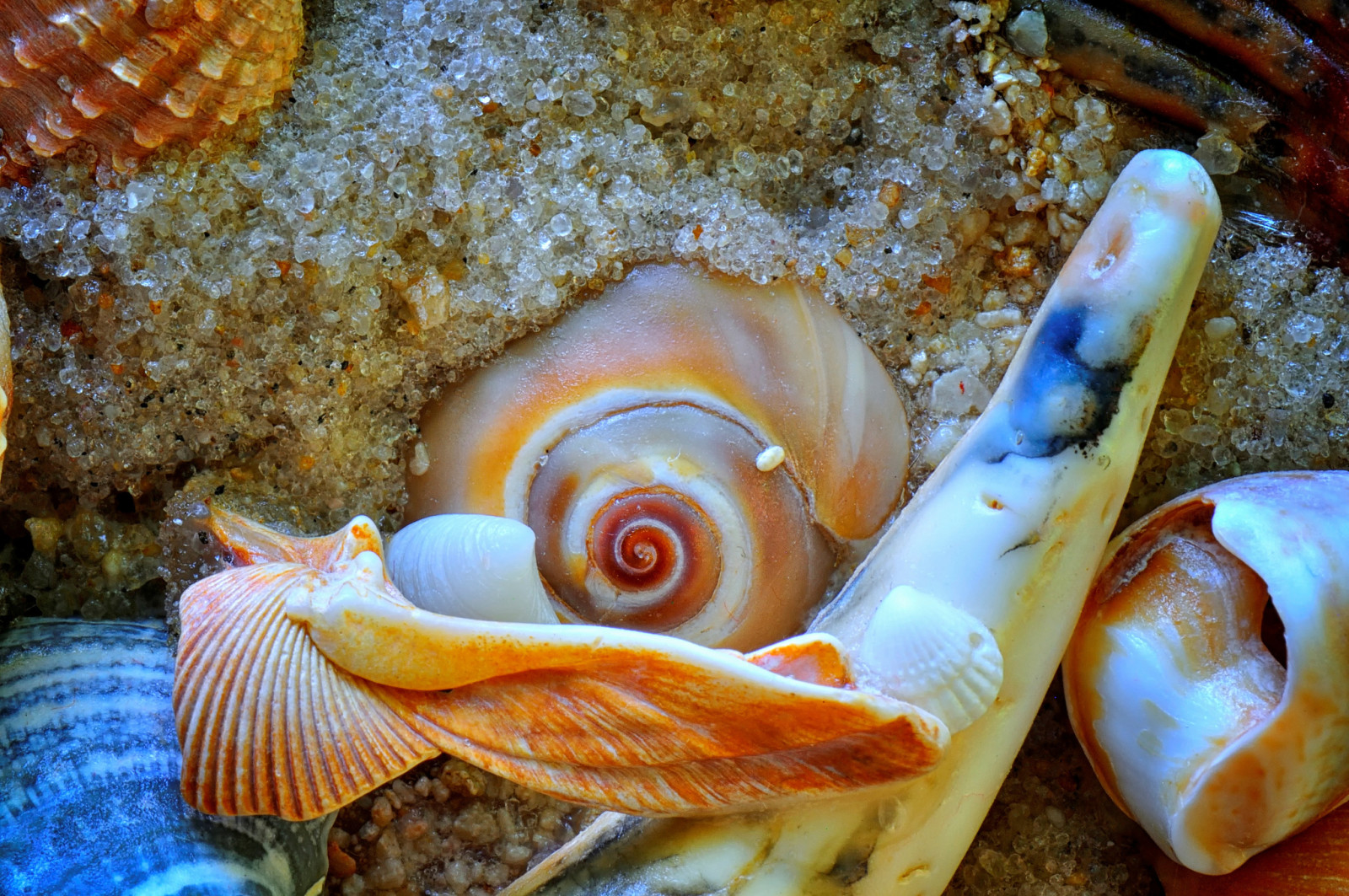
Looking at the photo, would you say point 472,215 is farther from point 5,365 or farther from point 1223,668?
point 1223,668

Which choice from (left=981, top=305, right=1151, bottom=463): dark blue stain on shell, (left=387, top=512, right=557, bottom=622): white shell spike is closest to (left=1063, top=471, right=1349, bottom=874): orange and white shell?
(left=981, top=305, right=1151, bottom=463): dark blue stain on shell

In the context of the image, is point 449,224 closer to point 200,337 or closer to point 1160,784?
point 200,337

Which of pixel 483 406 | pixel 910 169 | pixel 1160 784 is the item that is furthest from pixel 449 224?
pixel 1160 784

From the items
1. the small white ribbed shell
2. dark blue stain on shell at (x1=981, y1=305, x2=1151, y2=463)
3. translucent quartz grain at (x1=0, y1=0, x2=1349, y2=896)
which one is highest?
translucent quartz grain at (x1=0, y1=0, x2=1349, y2=896)

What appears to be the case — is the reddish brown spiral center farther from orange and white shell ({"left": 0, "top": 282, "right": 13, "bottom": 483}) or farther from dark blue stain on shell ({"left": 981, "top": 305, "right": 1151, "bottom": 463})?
orange and white shell ({"left": 0, "top": 282, "right": 13, "bottom": 483})

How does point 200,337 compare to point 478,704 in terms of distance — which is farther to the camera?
point 200,337

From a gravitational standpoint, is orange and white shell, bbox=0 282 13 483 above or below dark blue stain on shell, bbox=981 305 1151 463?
above
